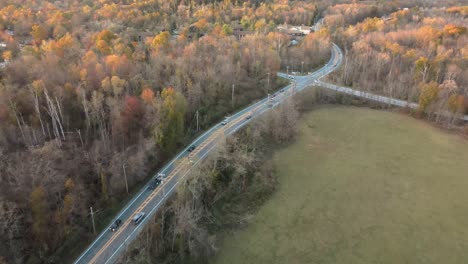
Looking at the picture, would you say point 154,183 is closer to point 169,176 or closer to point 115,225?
point 169,176

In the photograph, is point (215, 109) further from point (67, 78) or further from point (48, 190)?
point (48, 190)

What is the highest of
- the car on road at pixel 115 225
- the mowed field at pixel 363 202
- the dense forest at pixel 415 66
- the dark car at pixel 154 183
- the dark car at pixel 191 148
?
the dense forest at pixel 415 66

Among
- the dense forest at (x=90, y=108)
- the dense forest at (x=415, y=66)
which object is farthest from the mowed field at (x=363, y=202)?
the dense forest at (x=90, y=108)

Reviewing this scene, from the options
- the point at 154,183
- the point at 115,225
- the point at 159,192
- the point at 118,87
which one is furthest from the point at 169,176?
the point at 118,87

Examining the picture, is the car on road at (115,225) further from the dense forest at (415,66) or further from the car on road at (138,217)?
the dense forest at (415,66)

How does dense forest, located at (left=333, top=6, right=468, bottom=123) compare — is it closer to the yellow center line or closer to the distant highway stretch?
the distant highway stretch
